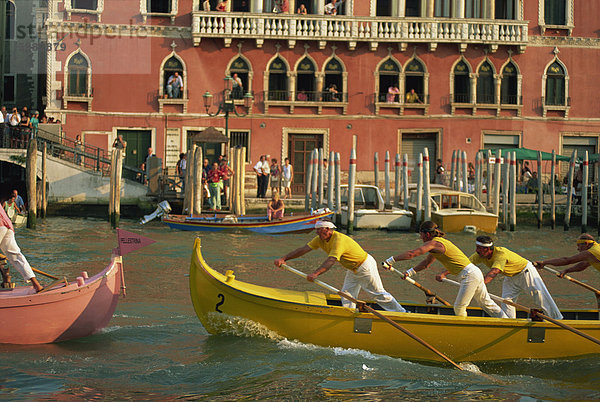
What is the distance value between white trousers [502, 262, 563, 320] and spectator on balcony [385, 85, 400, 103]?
19.3 metres

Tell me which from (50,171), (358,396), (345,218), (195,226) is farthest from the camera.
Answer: (50,171)

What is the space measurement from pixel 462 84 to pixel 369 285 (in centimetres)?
2076

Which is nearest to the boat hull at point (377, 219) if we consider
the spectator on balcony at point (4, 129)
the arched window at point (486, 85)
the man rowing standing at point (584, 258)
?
the arched window at point (486, 85)

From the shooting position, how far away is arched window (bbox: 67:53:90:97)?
90.9 feet

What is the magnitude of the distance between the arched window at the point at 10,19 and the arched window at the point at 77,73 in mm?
5567

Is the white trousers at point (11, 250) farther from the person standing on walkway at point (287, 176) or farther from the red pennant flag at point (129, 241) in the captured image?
the person standing on walkway at point (287, 176)

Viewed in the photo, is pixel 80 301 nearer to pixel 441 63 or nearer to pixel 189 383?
pixel 189 383

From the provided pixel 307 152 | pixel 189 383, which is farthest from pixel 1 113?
pixel 189 383

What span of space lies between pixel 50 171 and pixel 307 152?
8.66 meters

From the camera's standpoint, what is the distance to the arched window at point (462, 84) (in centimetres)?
2891

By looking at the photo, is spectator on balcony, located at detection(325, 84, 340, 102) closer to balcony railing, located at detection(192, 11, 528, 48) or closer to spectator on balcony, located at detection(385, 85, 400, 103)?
balcony railing, located at detection(192, 11, 528, 48)

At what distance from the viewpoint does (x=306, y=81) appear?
28688mm

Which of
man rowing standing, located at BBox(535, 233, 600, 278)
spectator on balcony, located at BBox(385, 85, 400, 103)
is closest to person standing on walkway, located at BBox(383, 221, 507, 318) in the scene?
man rowing standing, located at BBox(535, 233, 600, 278)

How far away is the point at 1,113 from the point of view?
24.9m
